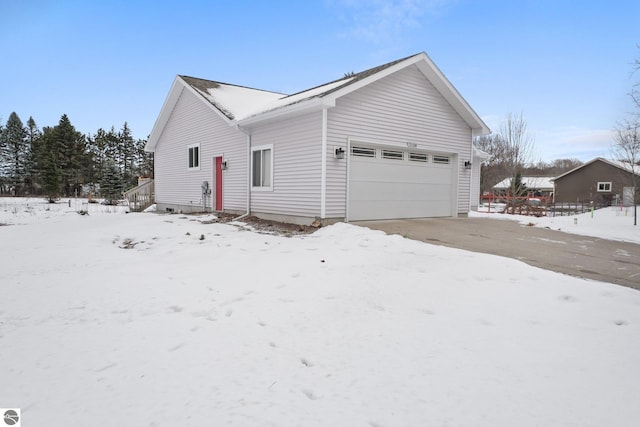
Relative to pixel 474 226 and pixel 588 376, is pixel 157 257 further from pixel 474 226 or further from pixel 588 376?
pixel 474 226

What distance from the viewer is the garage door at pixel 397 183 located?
987cm

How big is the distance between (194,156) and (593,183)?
3913cm

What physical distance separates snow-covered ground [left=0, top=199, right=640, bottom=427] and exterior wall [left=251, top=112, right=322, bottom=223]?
3.93m

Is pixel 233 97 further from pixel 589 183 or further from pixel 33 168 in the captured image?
pixel 33 168

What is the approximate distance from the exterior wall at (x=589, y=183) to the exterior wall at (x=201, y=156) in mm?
34091

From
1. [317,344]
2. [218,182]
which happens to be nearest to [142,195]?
[218,182]

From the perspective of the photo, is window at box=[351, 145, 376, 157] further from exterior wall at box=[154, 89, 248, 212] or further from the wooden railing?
the wooden railing

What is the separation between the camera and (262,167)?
36.3 ft

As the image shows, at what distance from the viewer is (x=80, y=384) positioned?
2.29 metres

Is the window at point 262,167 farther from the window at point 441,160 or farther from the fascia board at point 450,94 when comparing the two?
the window at point 441,160

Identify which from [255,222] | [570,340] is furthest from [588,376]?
[255,222]

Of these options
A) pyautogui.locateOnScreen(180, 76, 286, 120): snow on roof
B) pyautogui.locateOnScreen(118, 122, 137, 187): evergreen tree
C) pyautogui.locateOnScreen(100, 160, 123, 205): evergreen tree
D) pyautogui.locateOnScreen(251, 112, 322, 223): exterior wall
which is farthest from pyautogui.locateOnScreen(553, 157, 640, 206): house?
pyautogui.locateOnScreen(118, 122, 137, 187): evergreen tree

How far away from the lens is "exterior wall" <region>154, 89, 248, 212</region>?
12.2 meters

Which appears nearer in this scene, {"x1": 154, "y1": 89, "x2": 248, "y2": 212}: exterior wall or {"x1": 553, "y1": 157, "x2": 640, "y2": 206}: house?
{"x1": 154, "y1": 89, "x2": 248, "y2": 212}: exterior wall
